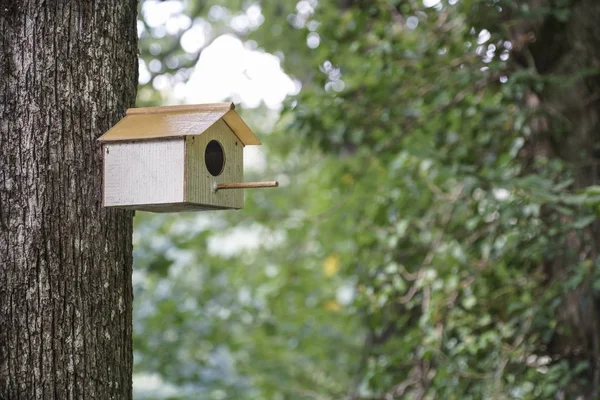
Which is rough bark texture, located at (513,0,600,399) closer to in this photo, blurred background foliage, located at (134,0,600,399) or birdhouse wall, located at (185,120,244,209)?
blurred background foliage, located at (134,0,600,399)

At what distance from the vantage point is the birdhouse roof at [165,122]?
161cm

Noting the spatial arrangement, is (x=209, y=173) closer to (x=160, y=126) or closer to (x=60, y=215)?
(x=160, y=126)

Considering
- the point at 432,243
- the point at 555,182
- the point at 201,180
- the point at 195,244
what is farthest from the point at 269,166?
the point at 201,180

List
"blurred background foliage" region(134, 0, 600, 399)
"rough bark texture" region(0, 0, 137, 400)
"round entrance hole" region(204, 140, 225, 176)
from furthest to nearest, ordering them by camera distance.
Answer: "blurred background foliage" region(134, 0, 600, 399) → "round entrance hole" region(204, 140, 225, 176) → "rough bark texture" region(0, 0, 137, 400)

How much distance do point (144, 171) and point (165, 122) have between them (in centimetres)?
12

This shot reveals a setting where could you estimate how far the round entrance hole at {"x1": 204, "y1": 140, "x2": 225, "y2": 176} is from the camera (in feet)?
5.91

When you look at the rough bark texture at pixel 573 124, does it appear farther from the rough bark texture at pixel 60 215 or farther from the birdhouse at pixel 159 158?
the rough bark texture at pixel 60 215

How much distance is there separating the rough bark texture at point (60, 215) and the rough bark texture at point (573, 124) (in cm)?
208

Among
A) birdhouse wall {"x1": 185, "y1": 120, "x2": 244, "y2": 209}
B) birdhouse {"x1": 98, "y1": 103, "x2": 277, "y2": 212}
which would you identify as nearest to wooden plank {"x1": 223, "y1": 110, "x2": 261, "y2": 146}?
birdhouse wall {"x1": 185, "y1": 120, "x2": 244, "y2": 209}

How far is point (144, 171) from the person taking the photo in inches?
64.6

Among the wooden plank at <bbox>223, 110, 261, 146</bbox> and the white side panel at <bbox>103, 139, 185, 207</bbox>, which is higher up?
the wooden plank at <bbox>223, 110, 261, 146</bbox>

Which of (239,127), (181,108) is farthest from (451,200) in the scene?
(181,108)

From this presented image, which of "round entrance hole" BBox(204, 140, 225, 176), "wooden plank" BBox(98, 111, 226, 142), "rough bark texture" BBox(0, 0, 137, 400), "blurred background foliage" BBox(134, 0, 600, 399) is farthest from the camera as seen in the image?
"blurred background foliage" BBox(134, 0, 600, 399)

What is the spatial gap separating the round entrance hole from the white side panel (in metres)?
0.16
